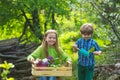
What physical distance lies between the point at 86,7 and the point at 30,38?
233cm

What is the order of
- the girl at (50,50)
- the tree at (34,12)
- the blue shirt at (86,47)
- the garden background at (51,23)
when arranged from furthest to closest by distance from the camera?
the tree at (34,12) → the garden background at (51,23) → the blue shirt at (86,47) → the girl at (50,50)

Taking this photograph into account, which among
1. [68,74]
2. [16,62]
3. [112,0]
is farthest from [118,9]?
[68,74]

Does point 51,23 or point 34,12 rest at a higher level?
point 34,12

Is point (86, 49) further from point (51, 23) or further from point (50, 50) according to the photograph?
point (51, 23)

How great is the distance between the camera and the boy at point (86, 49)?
5.09 metres

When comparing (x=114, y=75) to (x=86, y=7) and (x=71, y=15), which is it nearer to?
(x=86, y=7)

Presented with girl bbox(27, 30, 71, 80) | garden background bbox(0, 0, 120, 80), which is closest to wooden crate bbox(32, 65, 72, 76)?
girl bbox(27, 30, 71, 80)

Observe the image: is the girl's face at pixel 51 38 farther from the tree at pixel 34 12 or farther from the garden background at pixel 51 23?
the tree at pixel 34 12

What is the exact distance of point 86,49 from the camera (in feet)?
17.1

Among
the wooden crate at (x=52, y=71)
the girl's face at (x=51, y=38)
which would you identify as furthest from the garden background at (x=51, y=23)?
the wooden crate at (x=52, y=71)

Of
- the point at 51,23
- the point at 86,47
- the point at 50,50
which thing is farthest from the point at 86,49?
the point at 51,23

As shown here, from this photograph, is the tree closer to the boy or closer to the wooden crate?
the boy

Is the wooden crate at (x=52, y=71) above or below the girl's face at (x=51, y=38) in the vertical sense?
below

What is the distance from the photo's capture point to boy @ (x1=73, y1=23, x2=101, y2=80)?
16.7 ft
